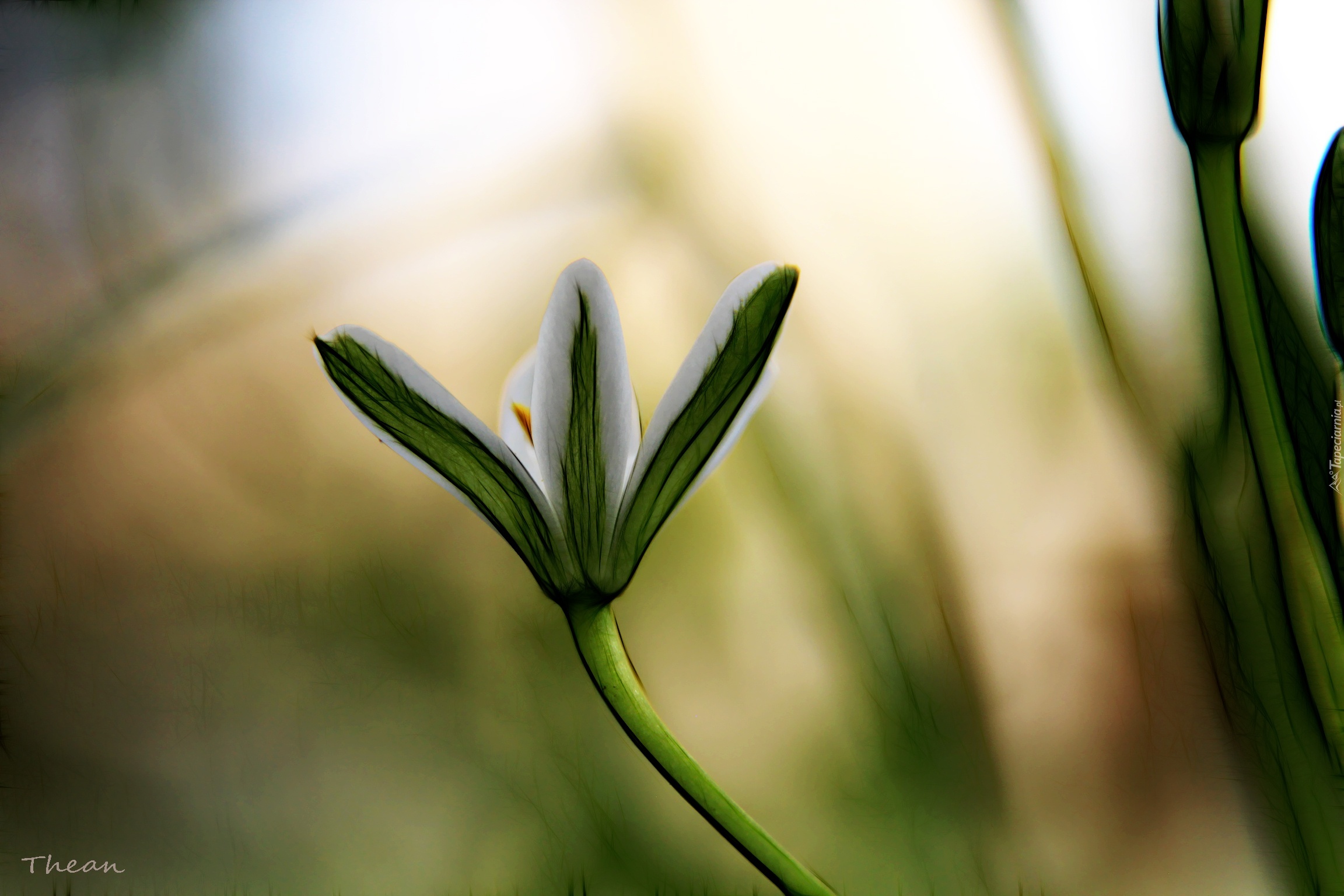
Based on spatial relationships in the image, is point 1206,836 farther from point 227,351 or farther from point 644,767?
point 227,351

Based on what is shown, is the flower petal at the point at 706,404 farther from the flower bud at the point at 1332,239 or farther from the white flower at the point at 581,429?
the flower bud at the point at 1332,239

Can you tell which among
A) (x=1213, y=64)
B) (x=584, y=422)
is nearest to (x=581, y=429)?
(x=584, y=422)

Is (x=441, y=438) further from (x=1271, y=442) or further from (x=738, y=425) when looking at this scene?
(x=1271, y=442)

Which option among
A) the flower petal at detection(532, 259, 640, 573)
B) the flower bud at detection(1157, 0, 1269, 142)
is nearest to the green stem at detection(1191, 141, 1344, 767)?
the flower bud at detection(1157, 0, 1269, 142)

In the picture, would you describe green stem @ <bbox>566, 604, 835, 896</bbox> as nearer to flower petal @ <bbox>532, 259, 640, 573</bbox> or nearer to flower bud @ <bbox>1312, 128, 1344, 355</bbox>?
flower petal @ <bbox>532, 259, 640, 573</bbox>

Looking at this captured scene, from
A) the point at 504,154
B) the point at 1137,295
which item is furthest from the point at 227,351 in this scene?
the point at 1137,295
